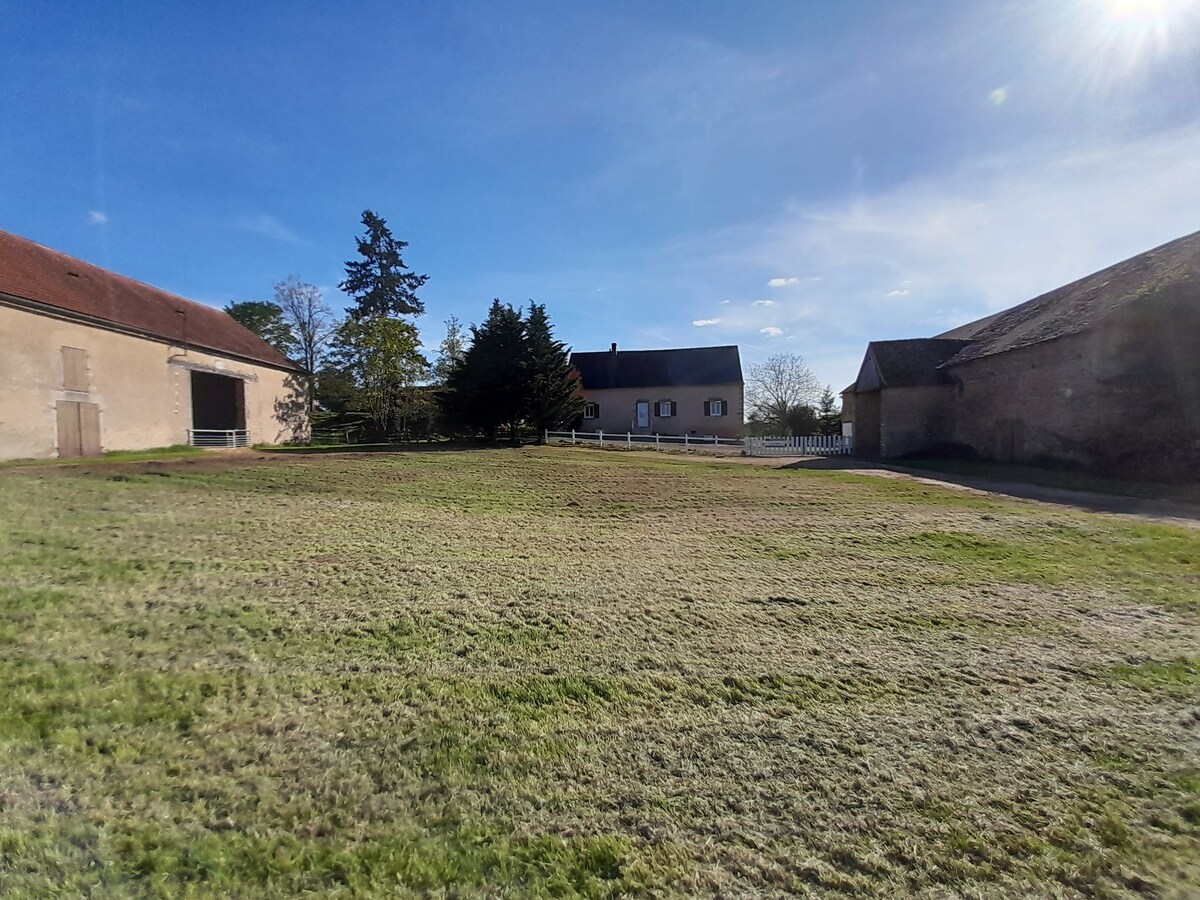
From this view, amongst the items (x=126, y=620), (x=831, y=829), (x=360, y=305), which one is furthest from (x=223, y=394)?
(x=831, y=829)

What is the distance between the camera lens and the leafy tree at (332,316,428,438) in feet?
97.7

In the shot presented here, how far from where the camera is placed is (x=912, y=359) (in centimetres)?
2397

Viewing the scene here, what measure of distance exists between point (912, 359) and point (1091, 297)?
249 inches

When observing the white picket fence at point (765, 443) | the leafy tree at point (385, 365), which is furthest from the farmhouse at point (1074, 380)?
the leafy tree at point (385, 365)

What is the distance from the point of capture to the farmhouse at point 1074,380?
15.1 m

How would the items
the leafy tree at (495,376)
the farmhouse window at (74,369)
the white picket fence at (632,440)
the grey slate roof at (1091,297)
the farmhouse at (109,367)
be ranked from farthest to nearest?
1. the white picket fence at (632,440)
2. the leafy tree at (495,376)
3. the farmhouse window at (74,369)
4. the farmhouse at (109,367)
5. the grey slate roof at (1091,297)

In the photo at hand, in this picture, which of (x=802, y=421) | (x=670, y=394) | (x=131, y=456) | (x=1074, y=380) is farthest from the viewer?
(x=802, y=421)

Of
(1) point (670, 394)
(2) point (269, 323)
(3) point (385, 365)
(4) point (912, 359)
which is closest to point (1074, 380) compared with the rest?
(4) point (912, 359)

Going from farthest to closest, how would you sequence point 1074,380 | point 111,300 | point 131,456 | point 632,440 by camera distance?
point 632,440
point 111,300
point 131,456
point 1074,380

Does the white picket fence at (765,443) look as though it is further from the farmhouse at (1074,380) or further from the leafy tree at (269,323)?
the leafy tree at (269,323)

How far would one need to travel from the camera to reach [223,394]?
26.1 meters

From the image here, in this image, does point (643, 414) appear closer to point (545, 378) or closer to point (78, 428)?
point (545, 378)

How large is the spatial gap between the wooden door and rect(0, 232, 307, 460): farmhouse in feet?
0.10

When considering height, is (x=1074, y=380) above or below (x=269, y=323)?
below
